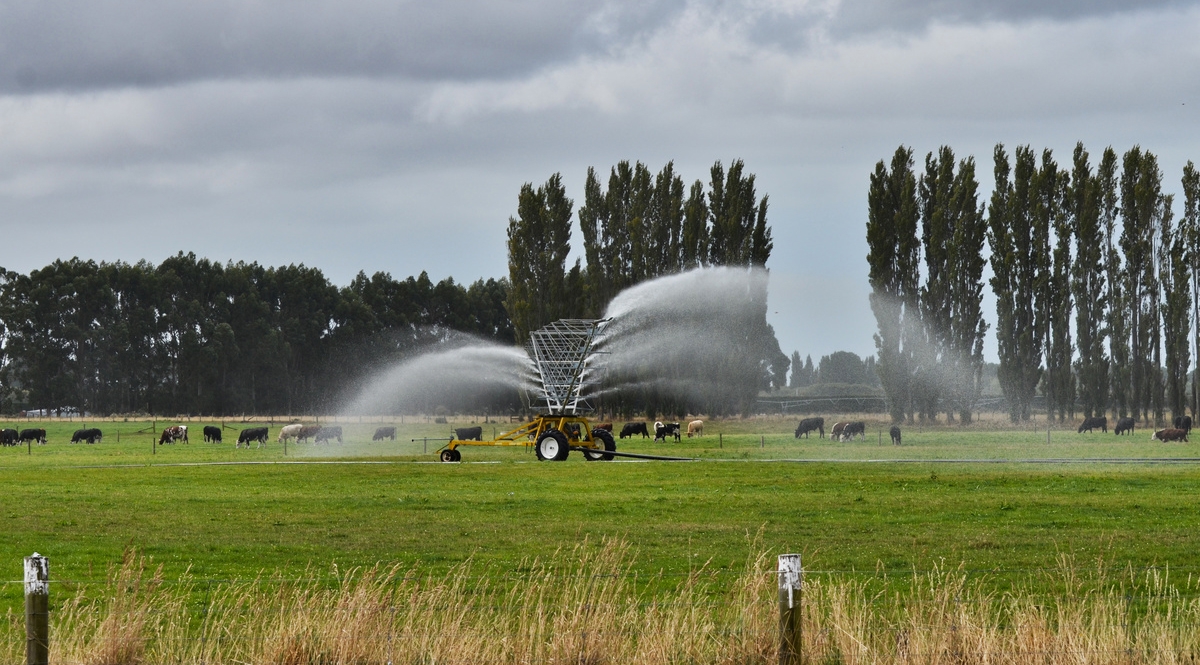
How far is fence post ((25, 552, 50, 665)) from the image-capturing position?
9086 millimetres

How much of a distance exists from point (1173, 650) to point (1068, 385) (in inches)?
2756

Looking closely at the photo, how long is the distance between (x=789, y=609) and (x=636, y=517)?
1601 cm

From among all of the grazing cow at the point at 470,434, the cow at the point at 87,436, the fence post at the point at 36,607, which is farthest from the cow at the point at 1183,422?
the fence post at the point at 36,607

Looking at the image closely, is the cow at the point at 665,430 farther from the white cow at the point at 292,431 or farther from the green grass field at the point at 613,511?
the green grass field at the point at 613,511

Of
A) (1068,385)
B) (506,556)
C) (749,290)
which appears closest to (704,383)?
(749,290)

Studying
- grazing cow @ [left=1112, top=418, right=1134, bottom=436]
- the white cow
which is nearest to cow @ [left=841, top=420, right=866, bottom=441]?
grazing cow @ [left=1112, top=418, right=1134, bottom=436]

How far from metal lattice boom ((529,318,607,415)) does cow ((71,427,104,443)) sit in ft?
147

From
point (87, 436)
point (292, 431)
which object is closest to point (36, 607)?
point (292, 431)

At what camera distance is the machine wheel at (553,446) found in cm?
4212

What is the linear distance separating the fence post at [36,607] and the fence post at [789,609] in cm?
491

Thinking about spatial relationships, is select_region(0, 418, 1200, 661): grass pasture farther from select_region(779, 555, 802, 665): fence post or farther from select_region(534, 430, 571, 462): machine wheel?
select_region(779, 555, 802, 665): fence post

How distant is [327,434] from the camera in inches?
2997

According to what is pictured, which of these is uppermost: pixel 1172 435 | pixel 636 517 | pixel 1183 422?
pixel 1183 422

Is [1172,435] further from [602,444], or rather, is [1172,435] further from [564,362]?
[564,362]
